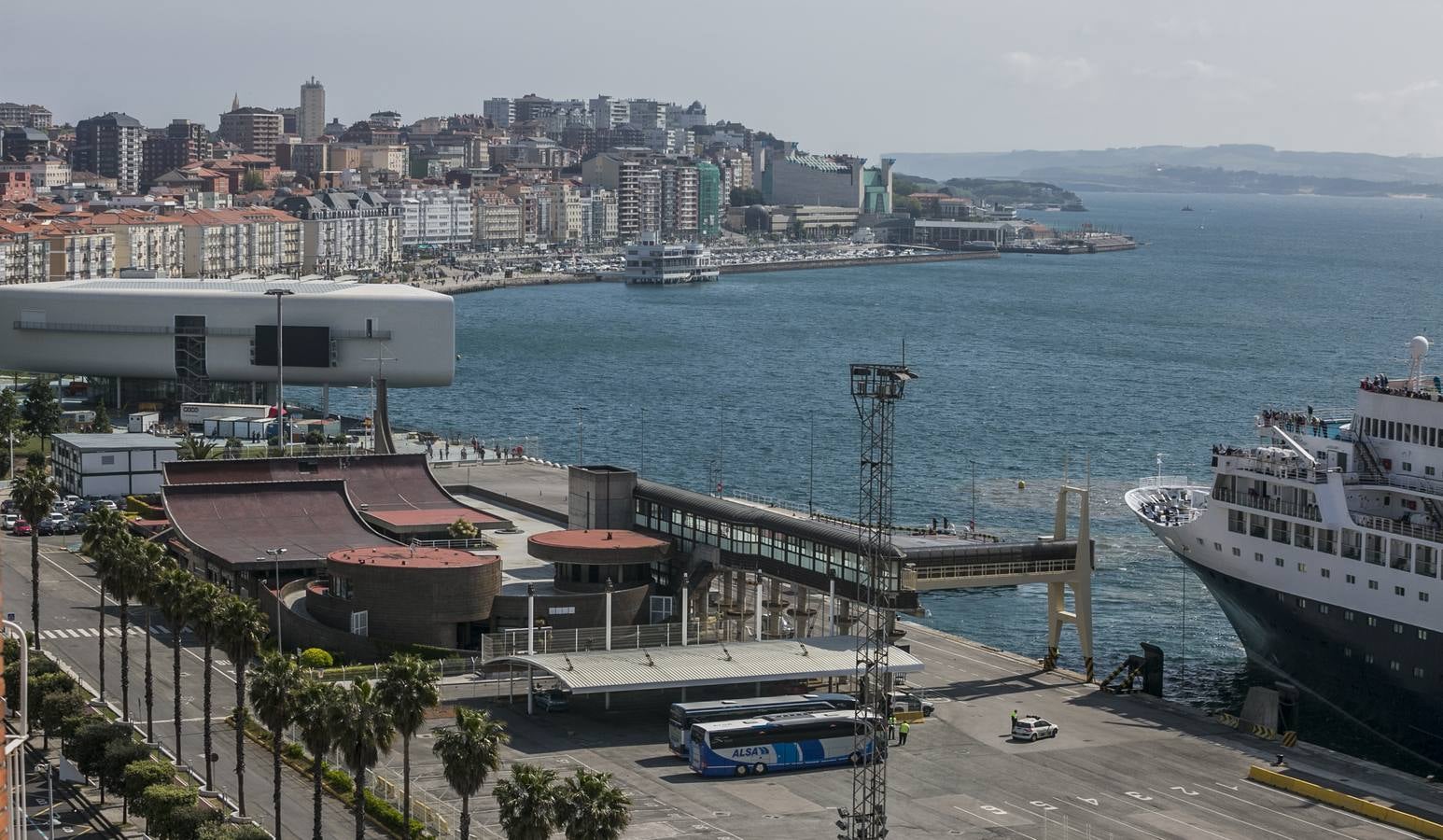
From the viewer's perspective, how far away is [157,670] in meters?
52.1

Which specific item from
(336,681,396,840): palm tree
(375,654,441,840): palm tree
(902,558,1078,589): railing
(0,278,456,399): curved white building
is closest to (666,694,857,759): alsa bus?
(902,558,1078,589): railing

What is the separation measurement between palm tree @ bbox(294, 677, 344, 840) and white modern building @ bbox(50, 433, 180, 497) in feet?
141

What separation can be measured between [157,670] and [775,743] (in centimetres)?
1789

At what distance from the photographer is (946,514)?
280ft

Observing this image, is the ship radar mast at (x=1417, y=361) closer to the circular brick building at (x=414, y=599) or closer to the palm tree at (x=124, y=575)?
the circular brick building at (x=414, y=599)

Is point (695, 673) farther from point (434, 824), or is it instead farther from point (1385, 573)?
point (1385, 573)

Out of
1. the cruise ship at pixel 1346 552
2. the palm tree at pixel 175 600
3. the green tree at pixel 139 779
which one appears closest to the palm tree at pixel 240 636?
the green tree at pixel 139 779

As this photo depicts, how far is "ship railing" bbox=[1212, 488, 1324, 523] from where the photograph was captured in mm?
53656

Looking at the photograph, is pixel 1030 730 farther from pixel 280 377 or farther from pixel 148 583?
pixel 280 377

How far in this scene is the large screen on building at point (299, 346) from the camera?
97062mm

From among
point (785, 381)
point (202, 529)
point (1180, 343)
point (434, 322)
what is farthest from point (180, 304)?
point (1180, 343)

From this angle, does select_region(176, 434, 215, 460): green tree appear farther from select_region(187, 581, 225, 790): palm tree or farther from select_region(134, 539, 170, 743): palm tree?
select_region(187, 581, 225, 790): palm tree

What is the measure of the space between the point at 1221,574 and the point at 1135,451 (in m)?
46.8

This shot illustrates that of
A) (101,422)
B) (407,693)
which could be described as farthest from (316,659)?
(101,422)
